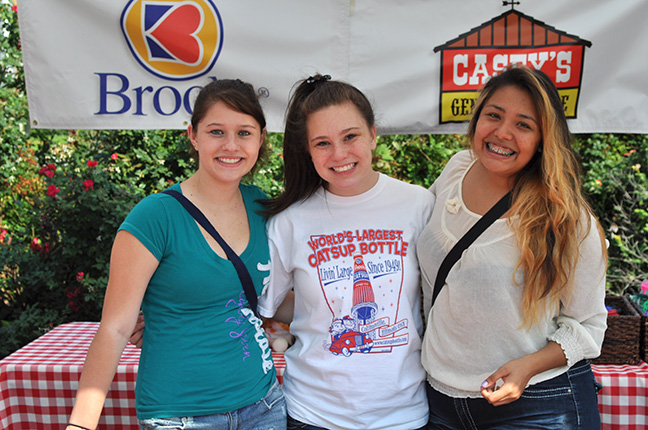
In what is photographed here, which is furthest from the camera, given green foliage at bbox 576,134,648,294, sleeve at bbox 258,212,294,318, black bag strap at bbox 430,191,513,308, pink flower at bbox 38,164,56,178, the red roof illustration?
green foliage at bbox 576,134,648,294

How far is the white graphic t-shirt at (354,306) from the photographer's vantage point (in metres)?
1.86

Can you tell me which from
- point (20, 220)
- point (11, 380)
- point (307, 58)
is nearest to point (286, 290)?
point (307, 58)

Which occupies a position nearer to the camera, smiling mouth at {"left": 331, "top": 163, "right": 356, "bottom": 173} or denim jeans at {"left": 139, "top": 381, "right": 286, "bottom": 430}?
denim jeans at {"left": 139, "top": 381, "right": 286, "bottom": 430}

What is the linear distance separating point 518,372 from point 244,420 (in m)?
0.89

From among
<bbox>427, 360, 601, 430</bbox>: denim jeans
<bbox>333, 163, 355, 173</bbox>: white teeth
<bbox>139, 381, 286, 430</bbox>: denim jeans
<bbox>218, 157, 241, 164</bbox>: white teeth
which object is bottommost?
<bbox>139, 381, 286, 430</bbox>: denim jeans

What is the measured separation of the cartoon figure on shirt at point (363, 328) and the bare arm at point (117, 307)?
647 millimetres

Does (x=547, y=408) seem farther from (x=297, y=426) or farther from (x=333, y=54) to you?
(x=333, y=54)

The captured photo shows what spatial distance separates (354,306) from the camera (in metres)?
1.89

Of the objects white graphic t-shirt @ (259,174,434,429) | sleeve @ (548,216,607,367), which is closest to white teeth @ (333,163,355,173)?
white graphic t-shirt @ (259,174,434,429)

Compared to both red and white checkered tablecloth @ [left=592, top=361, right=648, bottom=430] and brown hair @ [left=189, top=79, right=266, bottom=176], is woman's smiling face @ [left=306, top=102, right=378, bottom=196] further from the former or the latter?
red and white checkered tablecloth @ [left=592, top=361, right=648, bottom=430]

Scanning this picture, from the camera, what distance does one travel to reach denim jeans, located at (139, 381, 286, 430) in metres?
1.75

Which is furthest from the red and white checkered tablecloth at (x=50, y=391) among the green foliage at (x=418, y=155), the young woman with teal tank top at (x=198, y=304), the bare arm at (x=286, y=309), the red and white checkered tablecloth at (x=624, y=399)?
the green foliage at (x=418, y=155)

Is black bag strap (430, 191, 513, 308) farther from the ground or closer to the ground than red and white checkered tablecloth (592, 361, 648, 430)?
farther from the ground

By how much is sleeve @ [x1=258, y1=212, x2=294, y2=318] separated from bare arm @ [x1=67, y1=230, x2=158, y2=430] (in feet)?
1.50
